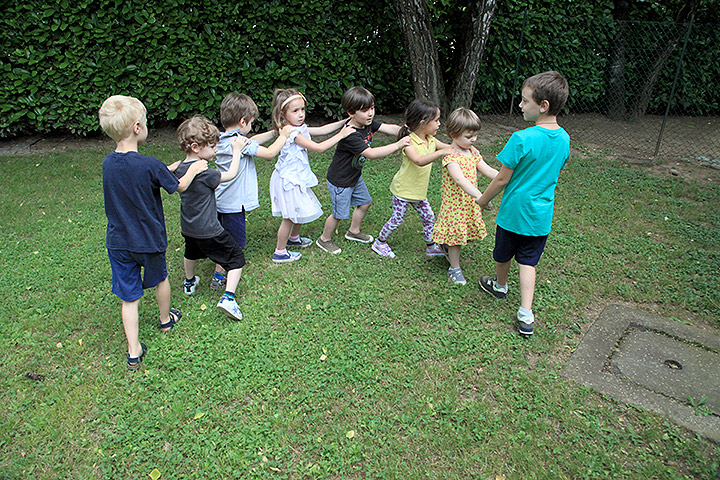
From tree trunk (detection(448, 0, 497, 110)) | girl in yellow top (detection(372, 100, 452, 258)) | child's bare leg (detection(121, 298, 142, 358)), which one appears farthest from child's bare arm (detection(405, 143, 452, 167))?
tree trunk (detection(448, 0, 497, 110))

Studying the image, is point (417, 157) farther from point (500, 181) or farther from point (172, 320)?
point (172, 320)

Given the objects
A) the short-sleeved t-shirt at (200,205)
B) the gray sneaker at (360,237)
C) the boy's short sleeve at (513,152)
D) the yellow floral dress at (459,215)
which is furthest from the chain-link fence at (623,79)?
the short-sleeved t-shirt at (200,205)

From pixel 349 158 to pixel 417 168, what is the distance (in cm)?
58

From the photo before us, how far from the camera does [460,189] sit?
3932 mm

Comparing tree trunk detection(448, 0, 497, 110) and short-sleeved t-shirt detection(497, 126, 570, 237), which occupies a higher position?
tree trunk detection(448, 0, 497, 110)

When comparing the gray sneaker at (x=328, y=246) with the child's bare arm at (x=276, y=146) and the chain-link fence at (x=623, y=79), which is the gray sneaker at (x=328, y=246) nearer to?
the child's bare arm at (x=276, y=146)

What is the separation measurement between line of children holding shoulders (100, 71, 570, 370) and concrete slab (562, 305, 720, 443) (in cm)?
49

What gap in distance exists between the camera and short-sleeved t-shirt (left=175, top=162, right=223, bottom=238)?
11.1 feet

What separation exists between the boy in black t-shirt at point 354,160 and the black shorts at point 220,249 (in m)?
1.10

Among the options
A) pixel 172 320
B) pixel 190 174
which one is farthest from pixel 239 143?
pixel 172 320

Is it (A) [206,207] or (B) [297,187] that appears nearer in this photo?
(A) [206,207]

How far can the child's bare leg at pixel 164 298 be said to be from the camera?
Result: 10.8ft

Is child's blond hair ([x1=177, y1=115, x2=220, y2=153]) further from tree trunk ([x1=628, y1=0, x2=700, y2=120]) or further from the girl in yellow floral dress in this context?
tree trunk ([x1=628, y1=0, x2=700, y2=120])

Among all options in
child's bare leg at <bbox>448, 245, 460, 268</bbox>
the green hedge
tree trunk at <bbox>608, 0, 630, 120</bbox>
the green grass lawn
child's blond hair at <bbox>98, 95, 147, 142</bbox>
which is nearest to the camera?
the green grass lawn
